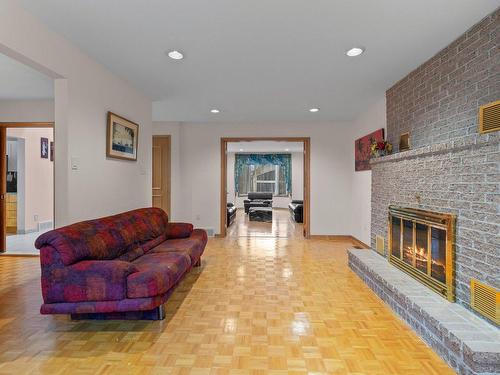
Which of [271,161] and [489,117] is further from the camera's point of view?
[271,161]

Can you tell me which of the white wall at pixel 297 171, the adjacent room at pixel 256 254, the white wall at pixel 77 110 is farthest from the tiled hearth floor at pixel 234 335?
the white wall at pixel 297 171

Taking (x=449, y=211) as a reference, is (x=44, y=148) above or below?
above

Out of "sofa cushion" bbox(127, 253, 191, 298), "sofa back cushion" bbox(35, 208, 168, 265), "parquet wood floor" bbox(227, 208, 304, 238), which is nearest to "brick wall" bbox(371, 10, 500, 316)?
"sofa cushion" bbox(127, 253, 191, 298)

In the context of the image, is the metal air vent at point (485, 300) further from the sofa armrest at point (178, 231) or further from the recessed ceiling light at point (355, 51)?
the sofa armrest at point (178, 231)

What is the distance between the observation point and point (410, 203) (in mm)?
3152

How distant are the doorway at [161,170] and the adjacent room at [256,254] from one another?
5.62 ft

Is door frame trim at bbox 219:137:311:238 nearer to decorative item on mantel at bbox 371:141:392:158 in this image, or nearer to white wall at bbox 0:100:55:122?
decorative item on mantel at bbox 371:141:392:158

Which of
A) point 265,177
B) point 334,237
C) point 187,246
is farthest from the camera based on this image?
point 265,177

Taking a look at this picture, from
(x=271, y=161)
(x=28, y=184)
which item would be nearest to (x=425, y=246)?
(x=28, y=184)

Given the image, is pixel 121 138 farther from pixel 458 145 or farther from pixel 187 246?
pixel 458 145

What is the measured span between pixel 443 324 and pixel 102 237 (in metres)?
2.62

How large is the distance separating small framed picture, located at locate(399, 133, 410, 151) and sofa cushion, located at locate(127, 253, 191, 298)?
2839 millimetres

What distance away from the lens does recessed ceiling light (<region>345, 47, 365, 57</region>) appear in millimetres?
2759

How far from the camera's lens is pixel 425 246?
2.75m
